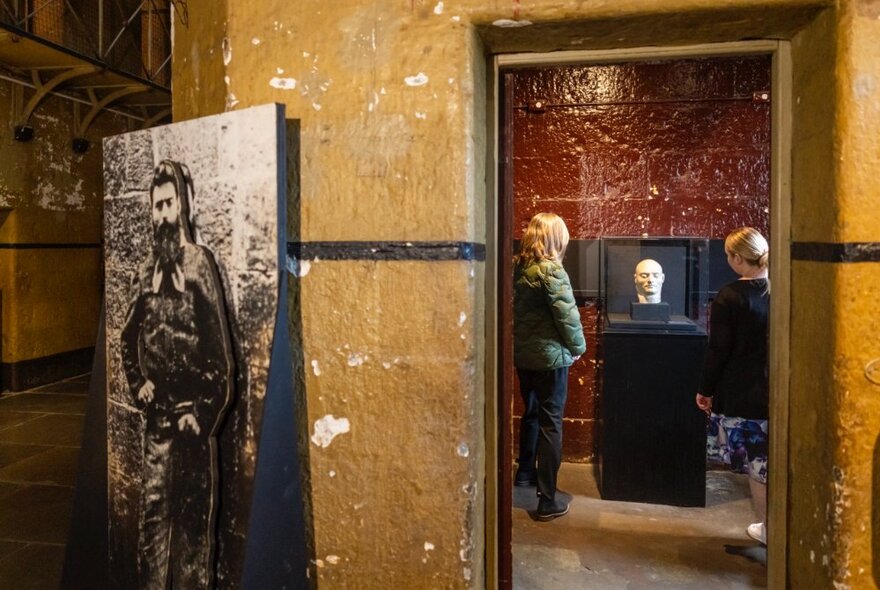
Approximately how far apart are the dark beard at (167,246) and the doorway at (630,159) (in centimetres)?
287

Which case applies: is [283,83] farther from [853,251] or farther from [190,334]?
[853,251]

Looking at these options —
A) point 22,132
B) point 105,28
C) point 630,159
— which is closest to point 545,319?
point 630,159

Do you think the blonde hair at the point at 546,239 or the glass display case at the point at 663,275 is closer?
the blonde hair at the point at 546,239

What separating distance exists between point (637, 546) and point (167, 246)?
8.71ft

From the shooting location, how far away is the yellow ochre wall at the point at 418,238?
166 cm

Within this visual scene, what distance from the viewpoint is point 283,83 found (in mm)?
1786

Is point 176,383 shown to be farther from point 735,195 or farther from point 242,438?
point 735,195

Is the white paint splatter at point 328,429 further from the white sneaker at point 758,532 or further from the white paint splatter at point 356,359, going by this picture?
the white sneaker at point 758,532

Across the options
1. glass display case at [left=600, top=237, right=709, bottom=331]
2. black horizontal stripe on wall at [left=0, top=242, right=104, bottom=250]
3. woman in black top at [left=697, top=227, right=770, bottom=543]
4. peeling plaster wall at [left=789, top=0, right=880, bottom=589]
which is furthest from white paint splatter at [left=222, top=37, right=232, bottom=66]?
black horizontal stripe on wall at [left=0, top=242, right=104, bottom=250]

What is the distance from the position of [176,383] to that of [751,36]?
190 cm

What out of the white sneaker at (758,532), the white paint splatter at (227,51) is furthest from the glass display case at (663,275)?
the white paint splatter at (227,51)

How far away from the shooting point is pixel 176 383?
68.2 inches

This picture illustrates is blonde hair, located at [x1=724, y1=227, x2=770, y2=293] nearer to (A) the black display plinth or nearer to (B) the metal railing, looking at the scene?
(A) the black display plinth

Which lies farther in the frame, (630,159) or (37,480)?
(630,159)
